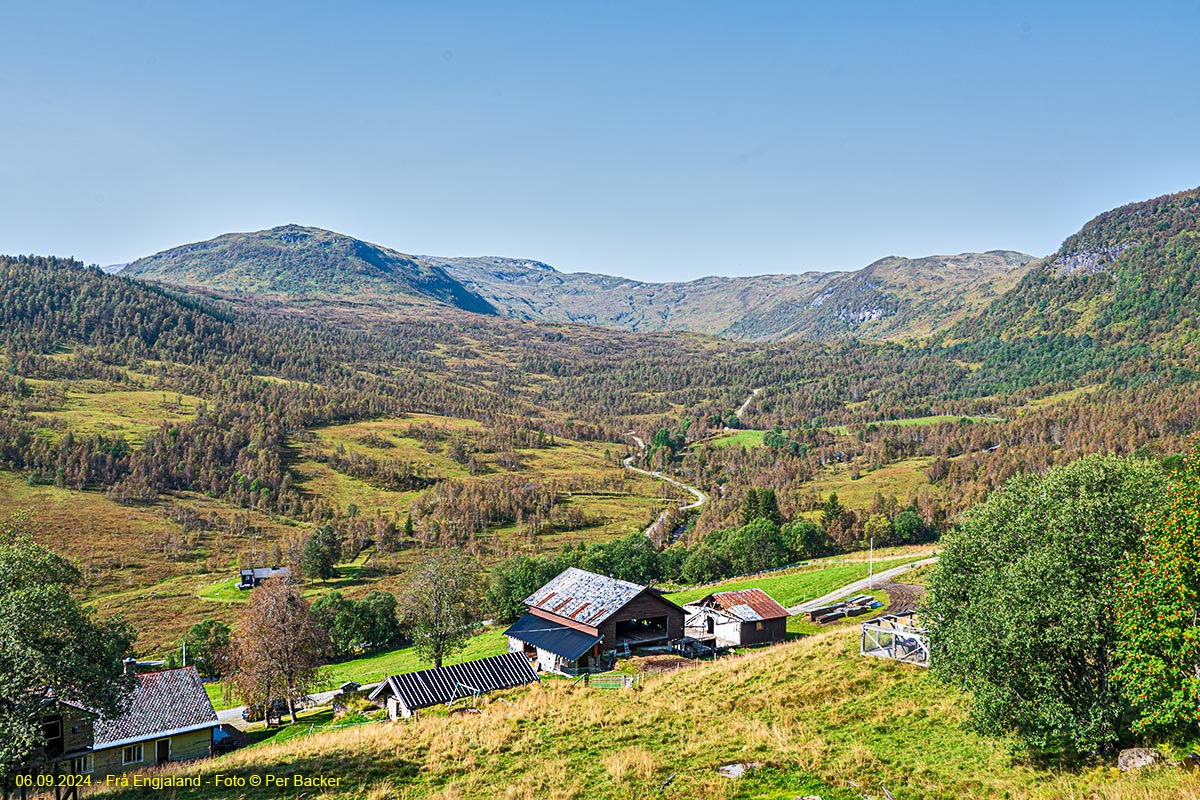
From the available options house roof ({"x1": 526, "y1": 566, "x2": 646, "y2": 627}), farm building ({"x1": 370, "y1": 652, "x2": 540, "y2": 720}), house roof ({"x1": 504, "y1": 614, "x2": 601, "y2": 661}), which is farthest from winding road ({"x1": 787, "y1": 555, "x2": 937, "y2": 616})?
farm building ({"x1": 370, "y1": 652, "x2": 540, "y2": 720})

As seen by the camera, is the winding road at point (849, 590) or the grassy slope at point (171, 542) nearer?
the winding road at point (849, 590)

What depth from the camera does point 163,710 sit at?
4528 centimetres

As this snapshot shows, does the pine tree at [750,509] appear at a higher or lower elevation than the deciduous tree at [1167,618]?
lower

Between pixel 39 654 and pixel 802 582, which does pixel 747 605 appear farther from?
pixel 39 654

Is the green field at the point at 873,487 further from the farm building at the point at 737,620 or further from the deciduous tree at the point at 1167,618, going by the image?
the deciduous tree at the point at 1167,618

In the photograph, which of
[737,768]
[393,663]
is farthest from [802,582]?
[737,768]

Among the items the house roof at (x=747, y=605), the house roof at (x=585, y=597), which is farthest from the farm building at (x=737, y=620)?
the house roof at (x=585, y=597)

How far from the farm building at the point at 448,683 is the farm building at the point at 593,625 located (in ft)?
15.8

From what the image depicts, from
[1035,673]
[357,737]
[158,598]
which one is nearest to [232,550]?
[158,598]

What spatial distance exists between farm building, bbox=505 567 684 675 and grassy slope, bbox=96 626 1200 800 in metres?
17.8

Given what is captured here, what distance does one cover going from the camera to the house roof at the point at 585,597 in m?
59.7

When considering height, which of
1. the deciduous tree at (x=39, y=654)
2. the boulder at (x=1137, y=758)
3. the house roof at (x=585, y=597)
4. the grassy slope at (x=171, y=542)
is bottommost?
the grassy slope at (x=171, y=542)

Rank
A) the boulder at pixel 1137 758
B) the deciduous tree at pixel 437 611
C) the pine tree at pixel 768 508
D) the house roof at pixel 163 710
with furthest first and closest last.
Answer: the pine tree at pixel 768 508 → the deciduous tree at pixel 437 611 → the house roof at pixel 163 710 → the boulder at pixel 1137 758

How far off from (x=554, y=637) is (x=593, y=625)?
404 cm
